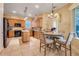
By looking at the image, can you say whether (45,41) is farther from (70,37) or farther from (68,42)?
(70,37)

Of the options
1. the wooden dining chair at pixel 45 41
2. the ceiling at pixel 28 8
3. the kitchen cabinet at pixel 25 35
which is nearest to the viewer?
the ceiling at pixel 28 8

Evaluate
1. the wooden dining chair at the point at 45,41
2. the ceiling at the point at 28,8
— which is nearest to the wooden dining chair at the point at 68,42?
the wooden dining chair at the point at 45,41

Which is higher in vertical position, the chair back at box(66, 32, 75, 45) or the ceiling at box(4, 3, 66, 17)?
the ceiling at box(4, 3, 66, 17)

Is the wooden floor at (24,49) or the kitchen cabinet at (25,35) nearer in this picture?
the wooden floor at (24,49)

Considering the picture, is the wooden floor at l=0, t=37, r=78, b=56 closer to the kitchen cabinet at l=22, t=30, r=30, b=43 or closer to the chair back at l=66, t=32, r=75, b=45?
the kitchen cabinet at l=22, t=30, r=30, b=43

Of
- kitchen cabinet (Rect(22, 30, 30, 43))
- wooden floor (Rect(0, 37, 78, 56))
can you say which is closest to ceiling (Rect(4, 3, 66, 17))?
kitchen cabinet (Rect(22, 30, 30, 43))

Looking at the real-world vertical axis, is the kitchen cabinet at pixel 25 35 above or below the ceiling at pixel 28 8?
below

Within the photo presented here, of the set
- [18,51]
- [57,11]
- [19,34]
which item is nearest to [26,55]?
[18,51]

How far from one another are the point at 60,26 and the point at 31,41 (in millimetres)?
782

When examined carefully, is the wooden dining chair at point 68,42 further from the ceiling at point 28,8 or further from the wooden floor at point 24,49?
the ceiling at point 28,8

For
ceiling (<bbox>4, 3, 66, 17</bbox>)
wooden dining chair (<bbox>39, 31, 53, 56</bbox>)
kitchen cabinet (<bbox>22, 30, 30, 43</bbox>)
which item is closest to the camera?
ceiling (<bbox>4, 3, 66, 17</bbox>)

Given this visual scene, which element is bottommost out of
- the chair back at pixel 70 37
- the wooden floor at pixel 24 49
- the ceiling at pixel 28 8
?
the wooden floor at pixel 24 49

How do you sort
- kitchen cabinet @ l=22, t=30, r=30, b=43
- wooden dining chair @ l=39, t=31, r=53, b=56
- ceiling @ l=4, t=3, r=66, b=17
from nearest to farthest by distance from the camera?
1. ceiling @ l=4, t=3, r=66, b=17
2. kitchen cabinet @ l=22, t=30, r=30, b=43
3. wooden dining chair @ l=39, t=31, r=53, b=56

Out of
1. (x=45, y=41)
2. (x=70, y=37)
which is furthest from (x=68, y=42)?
(x=45, y=41)
